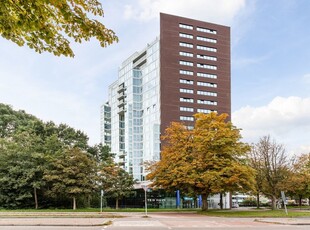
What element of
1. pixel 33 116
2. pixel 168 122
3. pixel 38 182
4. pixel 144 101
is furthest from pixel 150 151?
pixel 38 182

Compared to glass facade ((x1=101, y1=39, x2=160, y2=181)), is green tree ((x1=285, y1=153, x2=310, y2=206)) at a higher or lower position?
lower

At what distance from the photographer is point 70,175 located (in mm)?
48812

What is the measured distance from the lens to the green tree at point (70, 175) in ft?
157

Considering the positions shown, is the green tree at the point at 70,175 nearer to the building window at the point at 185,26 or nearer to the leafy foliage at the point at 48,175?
the leafy foliage at the point at 48,175

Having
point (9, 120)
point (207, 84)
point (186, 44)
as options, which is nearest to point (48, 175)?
point (9, 120)

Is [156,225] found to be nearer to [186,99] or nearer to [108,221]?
[108,221]

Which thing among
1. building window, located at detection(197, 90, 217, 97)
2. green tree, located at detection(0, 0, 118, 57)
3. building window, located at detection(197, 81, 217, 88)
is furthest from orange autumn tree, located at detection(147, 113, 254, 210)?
building window, located at detection(197, 81, 217, 88)

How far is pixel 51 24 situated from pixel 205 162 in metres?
35.3

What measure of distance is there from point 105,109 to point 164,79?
2635 cm

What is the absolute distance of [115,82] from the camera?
338ft

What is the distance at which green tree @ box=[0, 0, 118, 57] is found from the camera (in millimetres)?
6684

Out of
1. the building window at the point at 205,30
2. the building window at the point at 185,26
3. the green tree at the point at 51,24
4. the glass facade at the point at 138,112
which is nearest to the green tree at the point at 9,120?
the glass facade at the point at 138,112

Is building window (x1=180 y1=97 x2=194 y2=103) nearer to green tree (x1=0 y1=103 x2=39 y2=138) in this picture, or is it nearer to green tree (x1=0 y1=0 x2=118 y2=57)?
green tree (x1=0 y1=103 x2=39 y2=138)

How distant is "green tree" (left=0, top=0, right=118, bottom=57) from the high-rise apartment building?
70.8 metres
